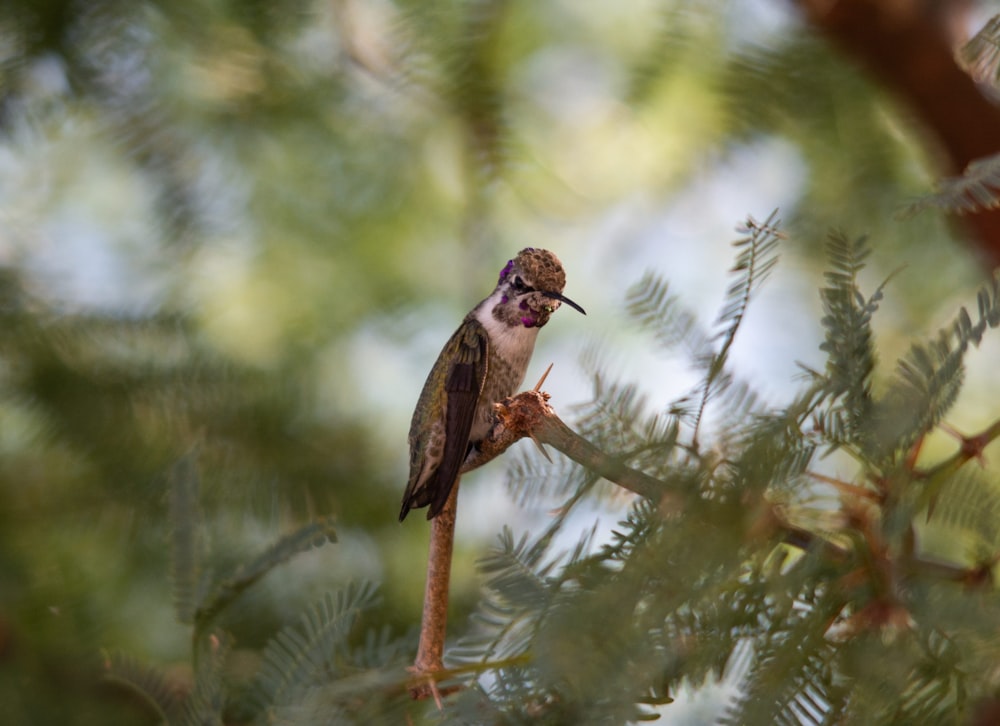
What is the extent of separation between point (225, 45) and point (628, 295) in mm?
931

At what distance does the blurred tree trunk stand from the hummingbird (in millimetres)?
817

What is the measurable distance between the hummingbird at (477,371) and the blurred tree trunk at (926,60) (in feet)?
2.68

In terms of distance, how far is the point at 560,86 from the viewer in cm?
172

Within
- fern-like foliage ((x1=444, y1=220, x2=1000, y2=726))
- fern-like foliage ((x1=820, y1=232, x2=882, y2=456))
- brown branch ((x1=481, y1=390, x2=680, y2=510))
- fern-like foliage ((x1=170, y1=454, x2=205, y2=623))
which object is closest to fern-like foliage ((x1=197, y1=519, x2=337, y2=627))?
fern-like foliage ((x1=170, y1=454, x2=205, y2=623))

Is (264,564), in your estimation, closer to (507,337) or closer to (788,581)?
(507,337)

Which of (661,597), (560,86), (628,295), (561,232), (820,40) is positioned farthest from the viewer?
(561,232)

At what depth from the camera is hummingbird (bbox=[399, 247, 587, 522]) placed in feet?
2.56

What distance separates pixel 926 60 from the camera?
4.80ft

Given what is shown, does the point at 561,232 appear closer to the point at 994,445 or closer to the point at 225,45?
the point at 225,45

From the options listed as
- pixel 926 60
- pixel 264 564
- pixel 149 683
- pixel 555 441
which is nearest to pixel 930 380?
pixel 555 441

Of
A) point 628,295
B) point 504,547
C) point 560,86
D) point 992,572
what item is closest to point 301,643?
point 504,547

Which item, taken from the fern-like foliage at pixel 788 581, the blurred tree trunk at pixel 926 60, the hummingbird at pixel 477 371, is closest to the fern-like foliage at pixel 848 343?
the fern-like foliage at pixel 788 581

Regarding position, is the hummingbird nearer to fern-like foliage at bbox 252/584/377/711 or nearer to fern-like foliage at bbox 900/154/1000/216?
fern-like foliage at bbox 252/584/377/711

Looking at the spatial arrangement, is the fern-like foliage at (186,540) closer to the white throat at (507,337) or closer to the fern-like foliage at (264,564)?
the fern-like foliage at (264,564)
